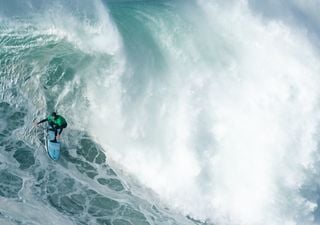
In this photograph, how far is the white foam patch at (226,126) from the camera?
44.5 feet

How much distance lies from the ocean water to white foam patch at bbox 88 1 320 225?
0.13ft

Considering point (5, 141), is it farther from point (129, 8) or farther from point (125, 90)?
point (129, 8)

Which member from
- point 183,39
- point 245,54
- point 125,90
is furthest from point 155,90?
point 245,54

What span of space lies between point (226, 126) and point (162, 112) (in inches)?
94.0

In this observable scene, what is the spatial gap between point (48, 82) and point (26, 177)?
444 centimetres

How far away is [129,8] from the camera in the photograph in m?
19.0

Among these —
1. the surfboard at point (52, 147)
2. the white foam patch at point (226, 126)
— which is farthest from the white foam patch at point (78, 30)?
the surfboard at point (52, 147)

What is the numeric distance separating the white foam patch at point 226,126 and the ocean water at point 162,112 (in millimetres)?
40

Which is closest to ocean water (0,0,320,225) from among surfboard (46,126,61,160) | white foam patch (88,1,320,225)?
white foam patch (88,1,320,225)

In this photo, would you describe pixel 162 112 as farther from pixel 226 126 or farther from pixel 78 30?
pixel 78 30

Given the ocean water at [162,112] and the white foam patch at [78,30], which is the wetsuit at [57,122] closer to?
the ocean water at [162,112]

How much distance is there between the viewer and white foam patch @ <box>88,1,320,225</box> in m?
13.6

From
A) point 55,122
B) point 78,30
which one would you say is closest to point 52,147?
point 55,122

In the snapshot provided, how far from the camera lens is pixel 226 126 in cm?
1480
